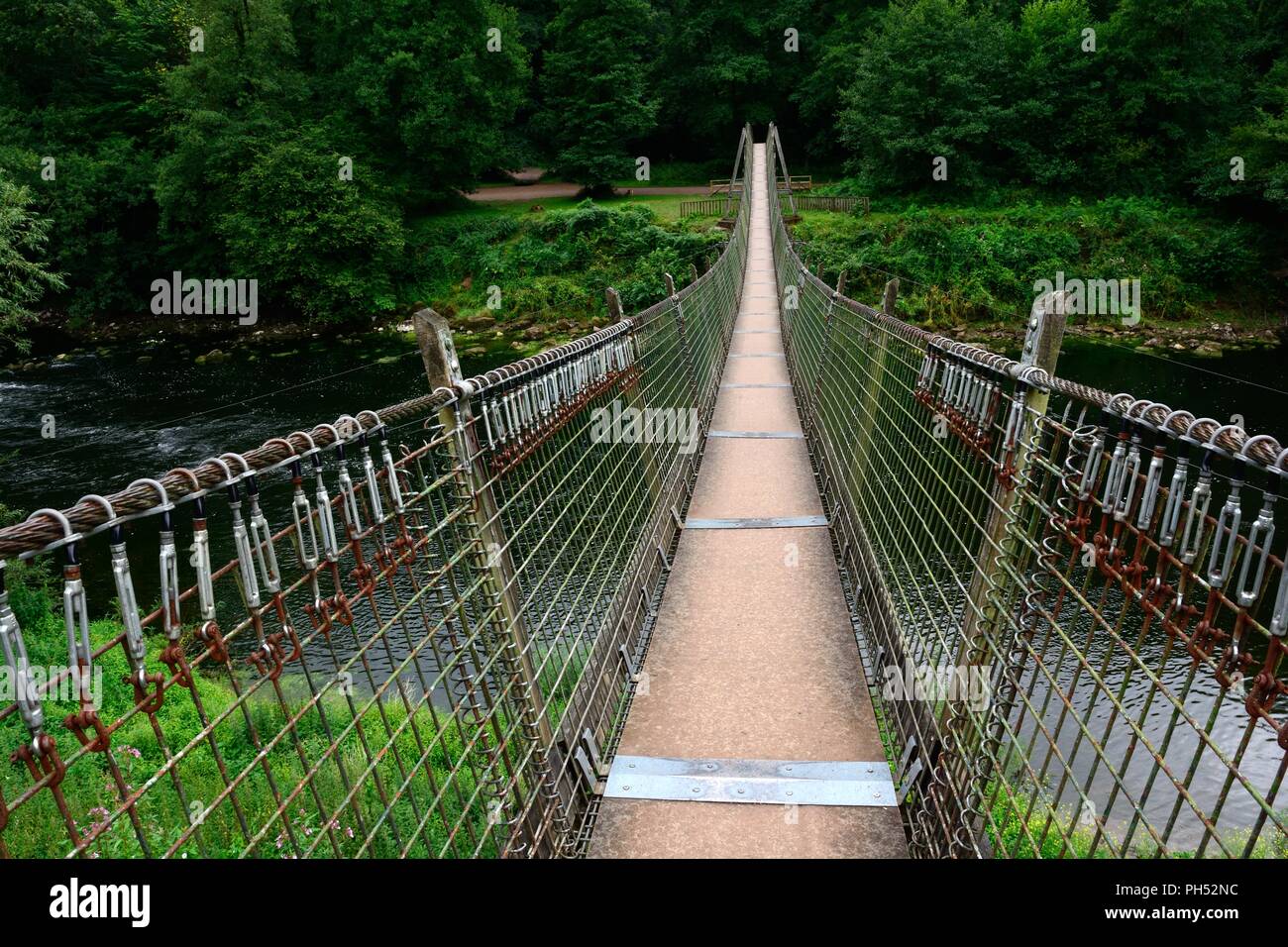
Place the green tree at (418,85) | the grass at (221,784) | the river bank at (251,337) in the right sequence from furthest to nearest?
the green tree at (418,85) → the river bank at (251,337) → the grass at (221,784)

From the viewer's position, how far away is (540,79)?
1068 inches

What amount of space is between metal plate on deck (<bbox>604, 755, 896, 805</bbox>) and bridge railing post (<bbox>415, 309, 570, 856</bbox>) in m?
0.29

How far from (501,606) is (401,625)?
1544mm

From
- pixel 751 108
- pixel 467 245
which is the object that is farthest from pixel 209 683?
pixel 751 108

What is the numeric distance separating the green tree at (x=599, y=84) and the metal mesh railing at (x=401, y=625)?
21091 millimetres

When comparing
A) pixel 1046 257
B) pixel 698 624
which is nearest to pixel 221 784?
pixel 698 624

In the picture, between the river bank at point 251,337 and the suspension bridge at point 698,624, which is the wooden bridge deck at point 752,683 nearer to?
the suspension bridge at point 698,624

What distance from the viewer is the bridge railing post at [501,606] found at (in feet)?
6.35

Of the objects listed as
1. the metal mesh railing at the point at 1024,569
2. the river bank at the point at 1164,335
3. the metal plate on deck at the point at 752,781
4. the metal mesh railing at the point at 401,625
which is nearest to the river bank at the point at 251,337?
the river bank at the point at 1164,335

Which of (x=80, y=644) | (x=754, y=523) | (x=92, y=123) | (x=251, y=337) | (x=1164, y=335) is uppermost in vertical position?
(x=92, y=123)

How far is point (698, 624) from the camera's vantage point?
325 centimetres

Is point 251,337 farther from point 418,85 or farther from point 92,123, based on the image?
point 92,123

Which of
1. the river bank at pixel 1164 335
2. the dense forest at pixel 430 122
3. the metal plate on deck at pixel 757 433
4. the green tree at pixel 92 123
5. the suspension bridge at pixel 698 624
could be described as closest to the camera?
the suspension bridge at pixel 698 624
